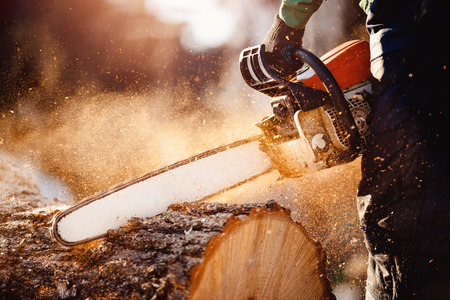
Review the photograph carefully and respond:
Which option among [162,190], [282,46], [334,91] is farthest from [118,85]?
[334,91]

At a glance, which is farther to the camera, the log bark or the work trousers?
the work trousers

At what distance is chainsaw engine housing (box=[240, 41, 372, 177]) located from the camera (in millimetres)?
1450

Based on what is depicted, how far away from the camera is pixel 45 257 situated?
5.07 ft

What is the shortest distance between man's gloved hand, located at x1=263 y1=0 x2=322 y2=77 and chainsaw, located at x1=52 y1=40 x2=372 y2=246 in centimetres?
5

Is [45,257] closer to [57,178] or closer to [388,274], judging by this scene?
[388,274]

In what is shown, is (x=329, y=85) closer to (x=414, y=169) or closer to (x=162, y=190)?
(x=414, y=169)

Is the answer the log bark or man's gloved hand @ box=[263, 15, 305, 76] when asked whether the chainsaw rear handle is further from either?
the log bark

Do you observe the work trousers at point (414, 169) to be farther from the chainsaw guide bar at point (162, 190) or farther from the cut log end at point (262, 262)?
the chainsaw guide bar at point (162, 190)

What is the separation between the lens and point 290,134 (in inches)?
62.2

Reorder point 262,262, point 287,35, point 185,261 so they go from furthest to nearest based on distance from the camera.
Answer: point 287,35
point 262,262
point 185,261

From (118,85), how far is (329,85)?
3.95 meters

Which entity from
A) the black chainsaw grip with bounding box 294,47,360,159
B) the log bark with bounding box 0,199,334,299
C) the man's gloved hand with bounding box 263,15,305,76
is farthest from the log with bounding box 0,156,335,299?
A: the man's gloved hand with bounding box 263,15,305,76

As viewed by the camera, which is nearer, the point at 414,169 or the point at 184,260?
the point at 184,260

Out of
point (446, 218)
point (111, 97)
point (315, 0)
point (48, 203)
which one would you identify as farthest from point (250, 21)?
point (446, 218)
